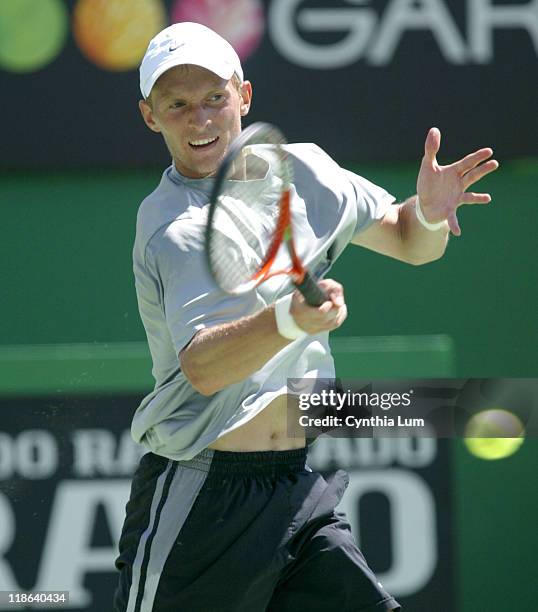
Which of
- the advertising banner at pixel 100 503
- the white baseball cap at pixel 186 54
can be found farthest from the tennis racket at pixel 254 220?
the advertising banner at pixel 100 503

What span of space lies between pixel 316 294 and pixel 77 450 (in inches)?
80.6

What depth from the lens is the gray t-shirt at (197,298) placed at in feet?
9.18

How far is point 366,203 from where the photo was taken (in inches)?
125

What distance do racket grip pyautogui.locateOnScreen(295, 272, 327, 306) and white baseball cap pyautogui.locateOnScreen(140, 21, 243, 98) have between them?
A: 66 centimetres

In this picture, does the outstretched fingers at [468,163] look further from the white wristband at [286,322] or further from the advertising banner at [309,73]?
the advertising banner at [309,73]

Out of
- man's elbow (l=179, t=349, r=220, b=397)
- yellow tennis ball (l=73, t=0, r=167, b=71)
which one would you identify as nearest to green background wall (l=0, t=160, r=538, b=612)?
yellow tennis ball (l=73, t=0, r=167, b=71)

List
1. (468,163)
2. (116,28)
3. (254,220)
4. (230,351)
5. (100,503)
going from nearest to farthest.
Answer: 1. (230,351)
2. (254,220)
3. (468,163)
4. (100,503)
5. (116,28)

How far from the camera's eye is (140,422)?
3.01m

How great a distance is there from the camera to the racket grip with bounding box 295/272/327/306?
246 centimetres

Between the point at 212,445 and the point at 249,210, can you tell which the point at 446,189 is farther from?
the point at 212,445

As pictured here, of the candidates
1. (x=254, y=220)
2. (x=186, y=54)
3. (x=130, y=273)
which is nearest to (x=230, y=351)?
(x=254, y=220)

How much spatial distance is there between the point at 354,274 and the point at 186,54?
173cm

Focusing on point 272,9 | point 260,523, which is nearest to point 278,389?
point 260,523

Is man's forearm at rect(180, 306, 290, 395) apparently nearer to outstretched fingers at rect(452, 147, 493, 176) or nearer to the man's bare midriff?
the man's bare midriff
